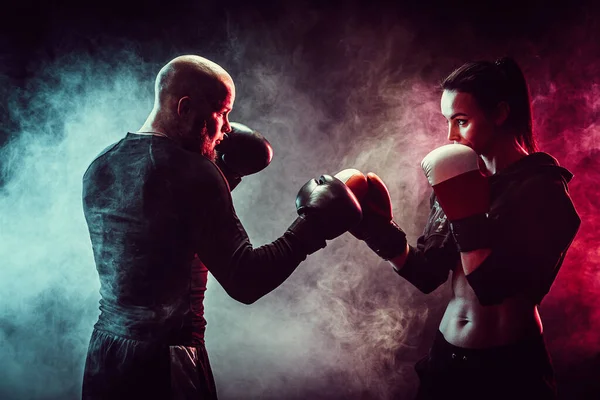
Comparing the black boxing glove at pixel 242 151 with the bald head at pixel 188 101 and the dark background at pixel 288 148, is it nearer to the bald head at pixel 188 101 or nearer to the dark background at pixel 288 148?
the bald head at pixel 188 101

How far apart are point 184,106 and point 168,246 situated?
1.86ft

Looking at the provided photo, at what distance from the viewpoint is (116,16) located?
12.1 ft

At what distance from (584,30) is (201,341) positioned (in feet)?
10.8

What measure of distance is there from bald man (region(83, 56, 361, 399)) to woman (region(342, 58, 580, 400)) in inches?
19.9

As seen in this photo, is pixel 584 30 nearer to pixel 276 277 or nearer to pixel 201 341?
pixel 276 277

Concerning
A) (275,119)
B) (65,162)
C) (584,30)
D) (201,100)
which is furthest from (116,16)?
(584,30)

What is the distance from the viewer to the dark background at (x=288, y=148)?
11.4 feet

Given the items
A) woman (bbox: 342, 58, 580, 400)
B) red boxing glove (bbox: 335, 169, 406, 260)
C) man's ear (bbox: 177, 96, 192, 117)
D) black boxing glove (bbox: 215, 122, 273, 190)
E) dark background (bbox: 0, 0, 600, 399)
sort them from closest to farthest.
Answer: woman (bbox: 342, 58, 580, 400)
man's ear (bbox: 177, 96, 192, 117)
red boxing glove (bbox: 335, 169, 406, 260)
black boxing glove (bbox: 215, 122, 273, 190)
dark background (bbox: 0, 0, 600, 399)

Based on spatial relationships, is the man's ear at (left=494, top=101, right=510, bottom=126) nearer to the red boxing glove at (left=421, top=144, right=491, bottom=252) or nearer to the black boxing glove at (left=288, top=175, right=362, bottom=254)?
the red boxing glove at (left=421, top=144, right=491, bottom=252)

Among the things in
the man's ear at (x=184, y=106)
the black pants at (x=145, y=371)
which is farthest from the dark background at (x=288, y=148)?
the black pants at (x=145, y=371)

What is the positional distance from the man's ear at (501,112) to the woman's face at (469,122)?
0.03 metres

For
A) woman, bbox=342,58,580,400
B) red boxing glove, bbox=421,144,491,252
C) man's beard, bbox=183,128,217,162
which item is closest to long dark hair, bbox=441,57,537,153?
woman, bbox=342,58,580,400

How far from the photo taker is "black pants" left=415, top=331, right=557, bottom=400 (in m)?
1.74

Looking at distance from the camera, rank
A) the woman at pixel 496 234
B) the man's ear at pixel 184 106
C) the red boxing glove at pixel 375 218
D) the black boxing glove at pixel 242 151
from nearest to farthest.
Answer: the woman at pixel 496 234
the man's ear at pixel 184 106
the red boxing glove at pixel 375 218
the black boxing glove at pixel 242 151
